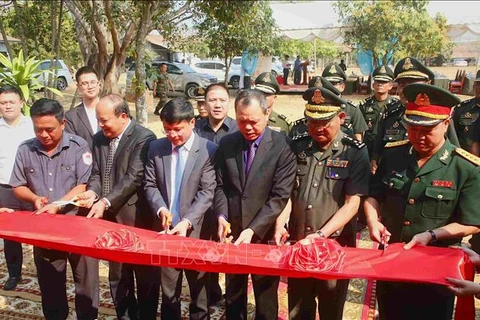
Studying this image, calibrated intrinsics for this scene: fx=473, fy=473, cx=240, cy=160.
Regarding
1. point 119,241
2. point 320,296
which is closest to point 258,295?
point 320,296

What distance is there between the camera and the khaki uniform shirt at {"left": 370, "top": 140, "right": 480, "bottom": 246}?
2291 mm

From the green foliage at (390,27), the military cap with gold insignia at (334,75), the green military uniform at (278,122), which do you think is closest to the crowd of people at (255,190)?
the green military uniform at (278,122)

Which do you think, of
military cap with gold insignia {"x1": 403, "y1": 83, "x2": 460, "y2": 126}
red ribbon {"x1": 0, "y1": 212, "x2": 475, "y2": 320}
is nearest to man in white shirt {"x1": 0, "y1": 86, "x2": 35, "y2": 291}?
red ribbon {"x1": 0, "y1": 212, "x2": 475, "y2": 320}

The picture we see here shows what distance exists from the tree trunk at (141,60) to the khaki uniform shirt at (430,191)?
686cm

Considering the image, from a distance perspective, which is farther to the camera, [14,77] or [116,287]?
[14,77]

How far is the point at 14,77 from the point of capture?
4.63 meters

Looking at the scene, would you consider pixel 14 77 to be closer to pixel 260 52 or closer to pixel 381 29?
pixel 260 52

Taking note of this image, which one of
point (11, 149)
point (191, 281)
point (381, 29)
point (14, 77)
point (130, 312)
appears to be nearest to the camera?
point (191, 281)

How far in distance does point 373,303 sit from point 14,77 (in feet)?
12.8

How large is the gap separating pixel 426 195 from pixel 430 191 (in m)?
0.03

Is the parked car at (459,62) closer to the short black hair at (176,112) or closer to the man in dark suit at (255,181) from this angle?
the man in dark suit at (255,181)

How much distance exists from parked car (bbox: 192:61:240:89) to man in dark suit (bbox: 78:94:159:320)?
19.3 metres

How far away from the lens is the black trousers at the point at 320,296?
107 inches

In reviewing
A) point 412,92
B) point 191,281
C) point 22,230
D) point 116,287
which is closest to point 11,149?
point 22,230
